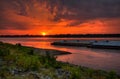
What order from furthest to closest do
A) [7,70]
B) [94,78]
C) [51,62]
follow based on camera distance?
1. [51,62]
2. [94,78]
3. [7,70]

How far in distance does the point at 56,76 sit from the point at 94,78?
9.25 ft

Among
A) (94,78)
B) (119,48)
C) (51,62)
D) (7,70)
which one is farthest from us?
(119,48)

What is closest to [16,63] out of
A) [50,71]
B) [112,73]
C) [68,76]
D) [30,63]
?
[30,63]

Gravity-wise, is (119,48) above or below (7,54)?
below

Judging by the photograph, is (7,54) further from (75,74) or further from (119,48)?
(119,48)

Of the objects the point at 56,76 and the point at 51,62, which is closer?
the point at 56,76

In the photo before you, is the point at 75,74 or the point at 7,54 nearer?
the point at 75,74

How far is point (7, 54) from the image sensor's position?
1520 cm

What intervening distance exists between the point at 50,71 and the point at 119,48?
6894 centimetres

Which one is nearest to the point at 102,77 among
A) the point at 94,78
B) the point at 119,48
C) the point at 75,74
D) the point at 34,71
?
the point at 94,78

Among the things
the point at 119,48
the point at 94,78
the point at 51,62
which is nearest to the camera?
the point at 94,78

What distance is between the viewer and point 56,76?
11.4 metres

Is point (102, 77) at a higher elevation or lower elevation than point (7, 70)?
lower

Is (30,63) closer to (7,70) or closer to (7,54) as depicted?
(7,70)
